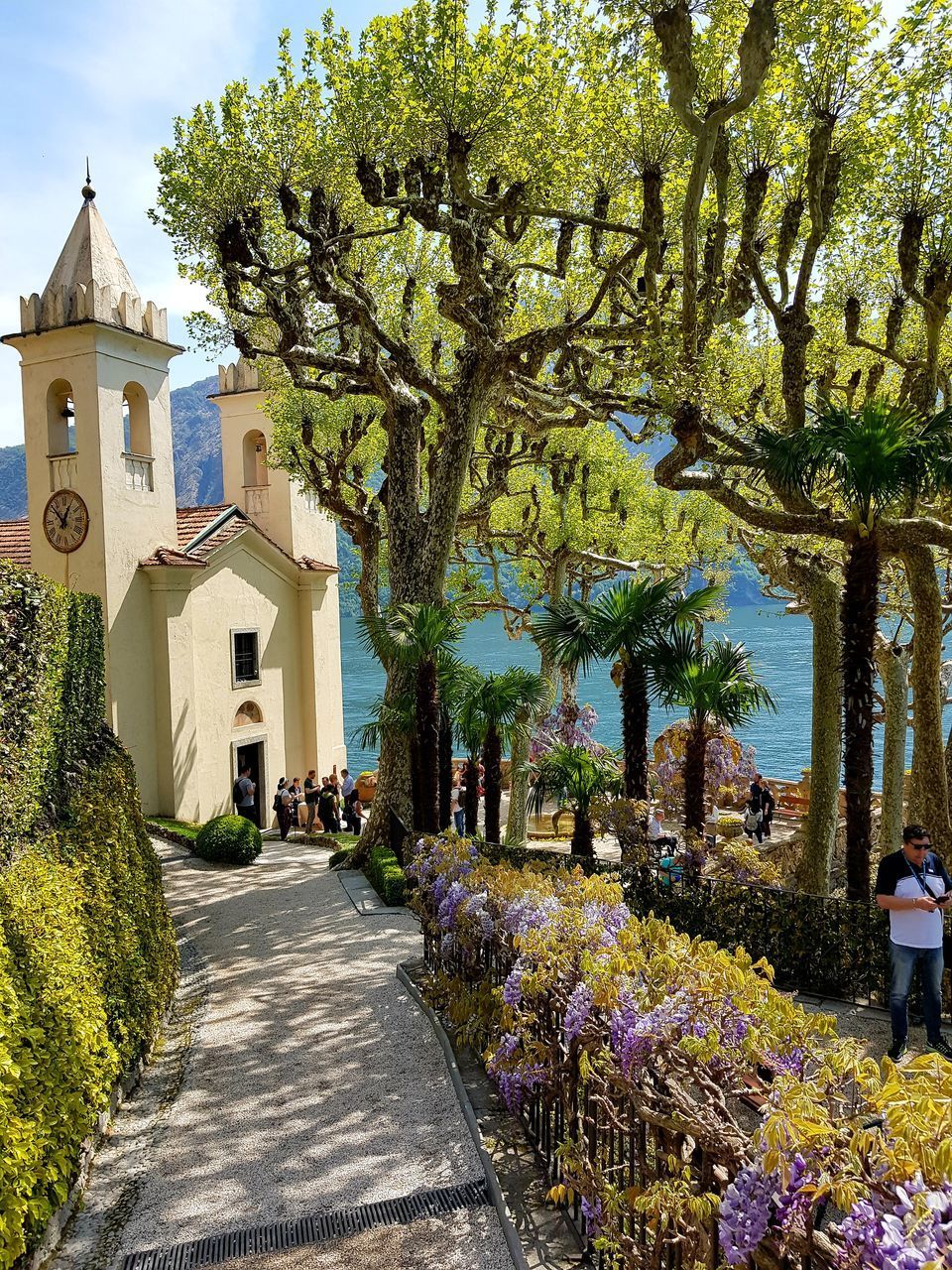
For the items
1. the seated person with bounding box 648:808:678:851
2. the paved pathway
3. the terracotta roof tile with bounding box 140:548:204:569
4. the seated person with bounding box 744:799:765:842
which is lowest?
the seated person with bounding box 744:799:765:842

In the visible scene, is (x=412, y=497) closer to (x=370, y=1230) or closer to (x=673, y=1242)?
(x=370, y=1230)

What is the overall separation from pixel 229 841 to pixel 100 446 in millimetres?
10086

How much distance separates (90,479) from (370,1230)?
1895 centimetres

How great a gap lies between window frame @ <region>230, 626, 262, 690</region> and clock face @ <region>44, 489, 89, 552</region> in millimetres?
4950

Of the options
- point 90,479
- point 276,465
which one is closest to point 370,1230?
point 90,479

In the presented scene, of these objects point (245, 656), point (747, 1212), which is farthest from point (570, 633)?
point (245, 656)

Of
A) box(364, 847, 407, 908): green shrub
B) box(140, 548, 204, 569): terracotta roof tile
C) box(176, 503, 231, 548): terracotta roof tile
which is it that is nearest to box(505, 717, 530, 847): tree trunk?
box(364, 847, 407, 908): green shrub

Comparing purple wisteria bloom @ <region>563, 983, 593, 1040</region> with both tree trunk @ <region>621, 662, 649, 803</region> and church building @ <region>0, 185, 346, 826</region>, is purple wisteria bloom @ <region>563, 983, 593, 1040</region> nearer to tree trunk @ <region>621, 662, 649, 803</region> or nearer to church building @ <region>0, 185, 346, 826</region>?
tree trunk @ <region>621, 662, 649, 803</region>

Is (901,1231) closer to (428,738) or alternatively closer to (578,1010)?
(578,1010)

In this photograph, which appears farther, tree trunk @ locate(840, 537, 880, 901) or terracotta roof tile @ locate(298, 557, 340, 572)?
terracotta roof tile @ locate(298, 557, 340, 572)

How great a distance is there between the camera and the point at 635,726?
1253cm

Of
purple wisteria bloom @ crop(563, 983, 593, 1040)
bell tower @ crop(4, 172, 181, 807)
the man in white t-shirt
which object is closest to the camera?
purple wisteria bloom @ crop(563, 983, 593, 1040)

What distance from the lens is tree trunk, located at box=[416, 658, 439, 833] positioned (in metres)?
14.4

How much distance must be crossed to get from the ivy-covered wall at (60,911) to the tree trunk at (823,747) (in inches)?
377
